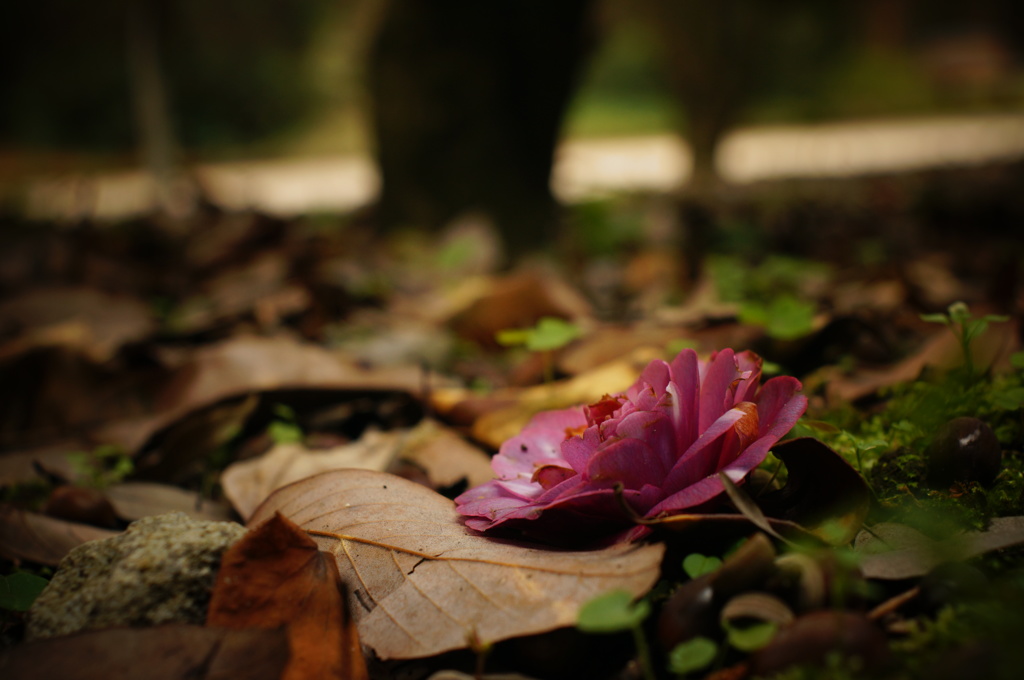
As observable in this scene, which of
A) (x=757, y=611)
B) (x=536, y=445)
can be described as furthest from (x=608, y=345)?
(x=757, y=611)

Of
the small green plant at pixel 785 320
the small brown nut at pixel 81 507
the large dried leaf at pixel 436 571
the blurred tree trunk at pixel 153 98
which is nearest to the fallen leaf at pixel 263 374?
the small brown nut at pixel 81 507

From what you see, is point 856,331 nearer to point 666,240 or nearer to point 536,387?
point 536,387

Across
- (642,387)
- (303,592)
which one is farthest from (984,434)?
(303,592)

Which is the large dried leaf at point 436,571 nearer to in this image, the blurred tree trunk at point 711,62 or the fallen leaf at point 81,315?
the fallen leaf at point 81,315

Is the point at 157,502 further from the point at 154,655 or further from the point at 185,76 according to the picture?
the point at 185,76

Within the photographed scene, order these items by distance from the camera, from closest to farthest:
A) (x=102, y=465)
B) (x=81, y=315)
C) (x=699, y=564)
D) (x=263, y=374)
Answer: (x=699, y=564), (x=102, y=465), (x=263, y=374), (x=81, y=315)

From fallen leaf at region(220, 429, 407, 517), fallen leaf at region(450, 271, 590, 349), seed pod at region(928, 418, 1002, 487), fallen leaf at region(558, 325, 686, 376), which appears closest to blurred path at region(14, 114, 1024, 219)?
fallen leaf at region(450, 271, 590, 349)

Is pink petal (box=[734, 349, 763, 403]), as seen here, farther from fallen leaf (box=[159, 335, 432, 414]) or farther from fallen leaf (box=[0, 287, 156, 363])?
fallen leaf (box=[0, 287, 156, 363])
